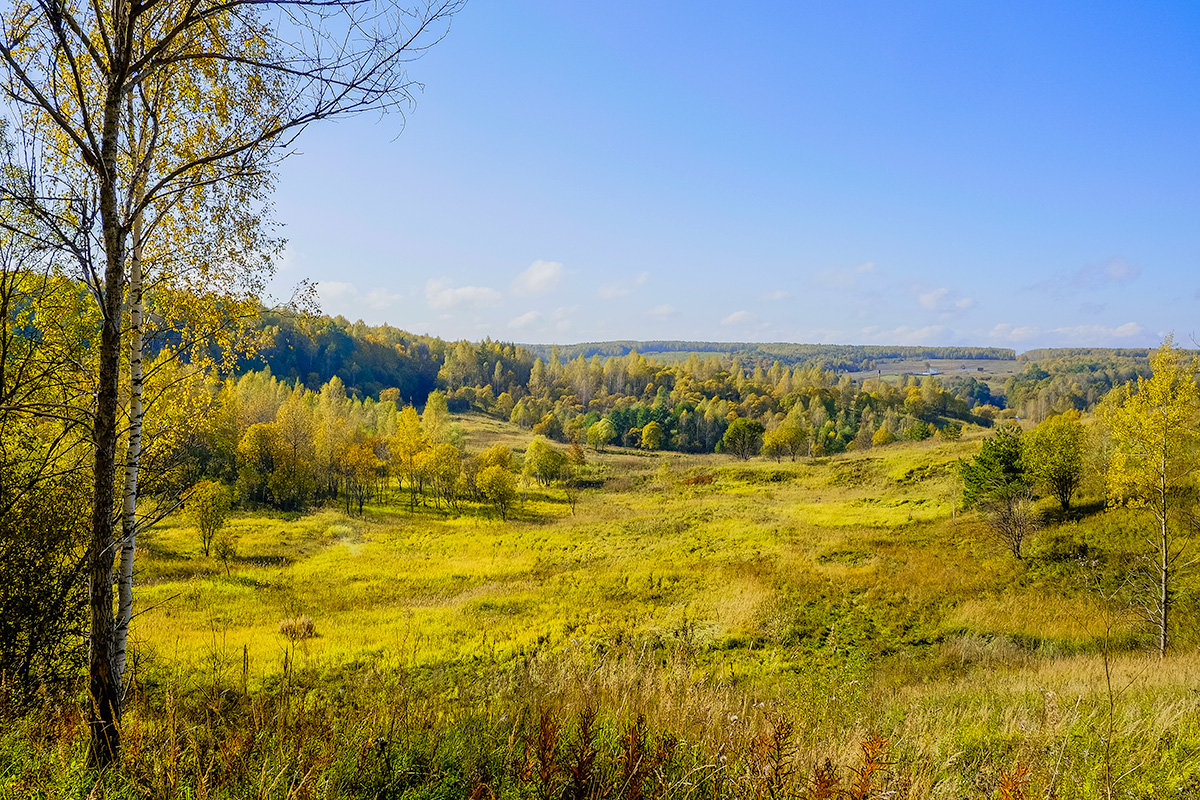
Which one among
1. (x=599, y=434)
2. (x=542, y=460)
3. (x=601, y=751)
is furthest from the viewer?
(x=599, y=434)

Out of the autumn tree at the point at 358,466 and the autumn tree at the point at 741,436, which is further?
the autumn tree at the point at 741,436

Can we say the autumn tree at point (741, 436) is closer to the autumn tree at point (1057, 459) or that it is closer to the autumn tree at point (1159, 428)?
the autumn tree at point (1057, 459)

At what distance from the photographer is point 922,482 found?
147 ft

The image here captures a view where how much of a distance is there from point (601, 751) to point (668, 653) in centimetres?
788

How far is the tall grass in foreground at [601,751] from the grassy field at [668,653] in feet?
0.12

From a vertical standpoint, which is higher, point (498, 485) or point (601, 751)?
point (601, 751)

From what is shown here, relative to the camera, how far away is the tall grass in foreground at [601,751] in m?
2.94

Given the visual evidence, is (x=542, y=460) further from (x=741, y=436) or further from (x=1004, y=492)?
(x=1004, y=492)

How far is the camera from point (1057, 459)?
26.2m

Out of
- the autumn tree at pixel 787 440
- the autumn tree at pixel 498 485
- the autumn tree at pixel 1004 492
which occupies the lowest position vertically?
the autumn tree at pixel 498 485

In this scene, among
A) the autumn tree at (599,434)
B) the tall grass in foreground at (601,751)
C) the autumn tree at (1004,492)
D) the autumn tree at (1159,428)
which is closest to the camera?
the tall grass in foreground at (601,751)

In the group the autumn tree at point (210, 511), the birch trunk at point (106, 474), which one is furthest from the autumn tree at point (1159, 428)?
the autumn tree at point (210, 511)

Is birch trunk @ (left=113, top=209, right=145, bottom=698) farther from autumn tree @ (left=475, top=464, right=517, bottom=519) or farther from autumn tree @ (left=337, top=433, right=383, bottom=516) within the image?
autumn tree @ (left=337, top=433, right=383, bottom=516)

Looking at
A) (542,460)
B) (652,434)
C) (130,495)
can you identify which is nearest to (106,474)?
(130,495)
